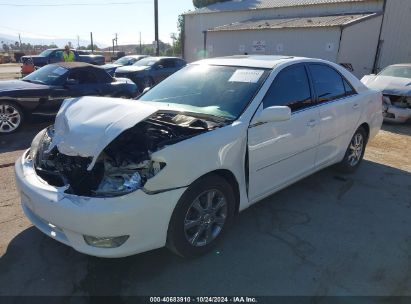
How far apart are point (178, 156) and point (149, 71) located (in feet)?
38.5

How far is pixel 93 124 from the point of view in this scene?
A: 2918 millimetres

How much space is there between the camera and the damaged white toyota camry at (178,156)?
2.59 metres

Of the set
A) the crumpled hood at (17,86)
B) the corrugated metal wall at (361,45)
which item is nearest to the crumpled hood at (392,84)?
the corrugated metal wall at (361,45)

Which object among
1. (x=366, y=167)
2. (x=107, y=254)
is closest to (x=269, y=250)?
(x=107, y=254)

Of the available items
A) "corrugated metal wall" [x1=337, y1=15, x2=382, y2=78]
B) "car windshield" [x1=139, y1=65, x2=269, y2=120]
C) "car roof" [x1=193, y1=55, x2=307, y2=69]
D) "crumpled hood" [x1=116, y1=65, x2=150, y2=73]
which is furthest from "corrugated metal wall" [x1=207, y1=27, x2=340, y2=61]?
"car windshield" [x1=139, y1=65, x2=269, y2=120]

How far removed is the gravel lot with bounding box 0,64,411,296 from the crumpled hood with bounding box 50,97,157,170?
92 cm

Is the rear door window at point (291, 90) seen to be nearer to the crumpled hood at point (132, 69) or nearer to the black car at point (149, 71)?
the black car at point (149, 71)

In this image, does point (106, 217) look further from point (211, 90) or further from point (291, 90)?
point (291, 90)

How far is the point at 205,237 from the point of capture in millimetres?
3127

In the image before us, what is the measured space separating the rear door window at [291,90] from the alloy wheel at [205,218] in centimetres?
104

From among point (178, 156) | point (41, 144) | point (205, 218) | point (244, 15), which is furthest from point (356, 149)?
point (244, 15)

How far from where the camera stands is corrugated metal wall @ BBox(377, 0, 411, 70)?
17.8 m

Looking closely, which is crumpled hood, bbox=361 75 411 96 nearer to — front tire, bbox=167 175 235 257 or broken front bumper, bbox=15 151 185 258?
front tire, bbox=167 175 235 257

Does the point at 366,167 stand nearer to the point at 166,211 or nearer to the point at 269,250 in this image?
the point at 269,250
